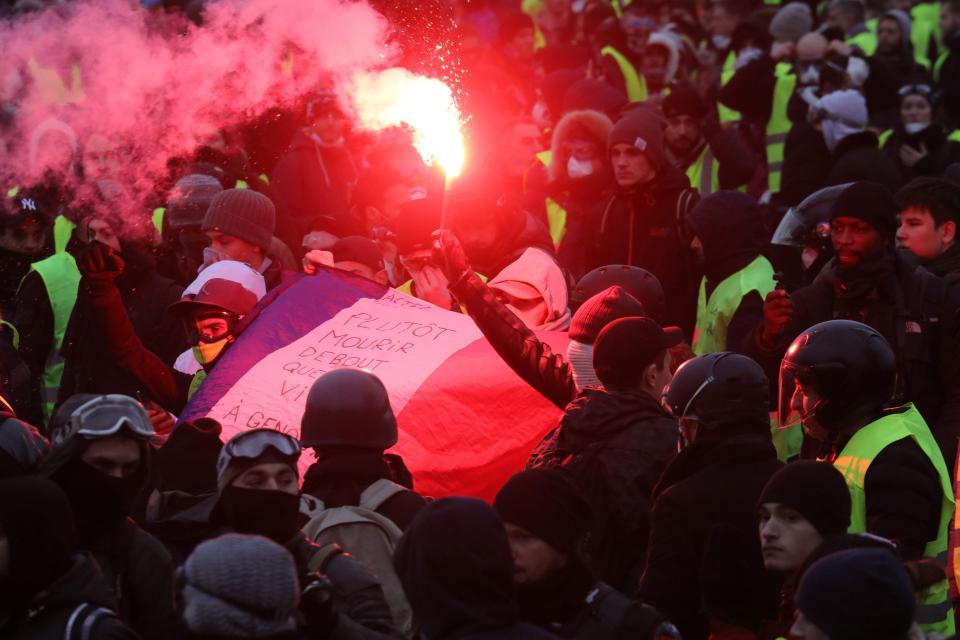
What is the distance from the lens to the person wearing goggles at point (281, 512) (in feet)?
15.0

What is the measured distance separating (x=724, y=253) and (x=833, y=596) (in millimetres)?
5124

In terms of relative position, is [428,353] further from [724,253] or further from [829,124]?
[829,124]

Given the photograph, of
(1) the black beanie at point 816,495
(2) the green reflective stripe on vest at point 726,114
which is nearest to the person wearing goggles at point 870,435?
(1) the black beanie at point 816,495

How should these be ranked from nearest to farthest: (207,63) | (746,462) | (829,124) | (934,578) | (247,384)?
(934,578) < (746,462) < (247,384) < (207,63) < (829,124)

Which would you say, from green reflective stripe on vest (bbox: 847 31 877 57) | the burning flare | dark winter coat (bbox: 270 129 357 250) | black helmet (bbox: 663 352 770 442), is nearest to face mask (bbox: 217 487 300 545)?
black helmet (bbox: 663 352 770 442)

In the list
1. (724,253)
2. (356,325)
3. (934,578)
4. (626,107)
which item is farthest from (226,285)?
(626,107)

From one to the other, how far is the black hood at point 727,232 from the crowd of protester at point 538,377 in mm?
21

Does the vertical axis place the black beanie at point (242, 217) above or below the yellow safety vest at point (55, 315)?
above

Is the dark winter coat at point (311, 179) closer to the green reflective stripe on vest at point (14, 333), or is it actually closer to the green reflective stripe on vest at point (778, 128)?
the green reflective stripe on vest at point (14, 333)

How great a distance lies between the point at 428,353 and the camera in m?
7.39

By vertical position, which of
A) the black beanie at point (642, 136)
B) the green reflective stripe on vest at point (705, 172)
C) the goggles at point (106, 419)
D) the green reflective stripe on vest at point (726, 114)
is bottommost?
the goggles at point (106, 419)

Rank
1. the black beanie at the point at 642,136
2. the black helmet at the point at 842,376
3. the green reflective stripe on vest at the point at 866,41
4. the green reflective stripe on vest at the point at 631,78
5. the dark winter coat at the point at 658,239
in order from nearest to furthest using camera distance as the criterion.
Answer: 1. the black helmet at the point at 842,376
2. the dark winter coat at the point at 658,239
3. the black beanie at the point at 642,136
4. the green reflective stripe on vest at the point at 631,78
5. the green reflective stripe on vest at the point at 866,41

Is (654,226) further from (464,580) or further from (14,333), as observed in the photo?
(464,580)

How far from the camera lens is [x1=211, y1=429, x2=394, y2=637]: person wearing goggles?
459 cm
